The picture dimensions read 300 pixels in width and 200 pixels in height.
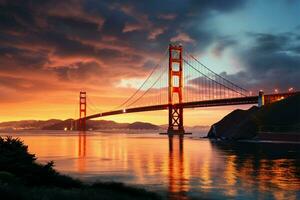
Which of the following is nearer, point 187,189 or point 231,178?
point 187,189

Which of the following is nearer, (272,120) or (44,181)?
(44,181)

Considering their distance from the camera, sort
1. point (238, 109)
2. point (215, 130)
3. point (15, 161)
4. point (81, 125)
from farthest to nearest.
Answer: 1. point (81, 125)
2. point (238, 109)
3. point (215, 130)
4. point (15, 161)

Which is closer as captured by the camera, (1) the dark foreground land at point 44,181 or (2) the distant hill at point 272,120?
(1) the dark foreground land at point 44,181

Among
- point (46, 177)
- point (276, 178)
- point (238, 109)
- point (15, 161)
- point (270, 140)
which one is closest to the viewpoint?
point (46, 177)

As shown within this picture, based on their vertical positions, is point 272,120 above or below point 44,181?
above

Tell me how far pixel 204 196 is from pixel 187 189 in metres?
1.99

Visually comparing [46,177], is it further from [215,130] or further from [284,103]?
[215,130]

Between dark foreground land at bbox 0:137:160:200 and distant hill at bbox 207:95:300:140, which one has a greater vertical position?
distant hill at bbox 207:95:300:140

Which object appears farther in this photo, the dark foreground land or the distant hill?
the distant hill

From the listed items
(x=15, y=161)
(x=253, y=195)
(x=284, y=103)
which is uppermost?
(x=284, y=103)

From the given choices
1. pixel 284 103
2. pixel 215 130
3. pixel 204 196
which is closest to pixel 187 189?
pixel 204 196

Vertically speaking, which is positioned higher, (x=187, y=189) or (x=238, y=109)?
(x=238, y=109)

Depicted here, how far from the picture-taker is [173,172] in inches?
1104

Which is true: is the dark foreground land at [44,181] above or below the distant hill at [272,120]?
below
